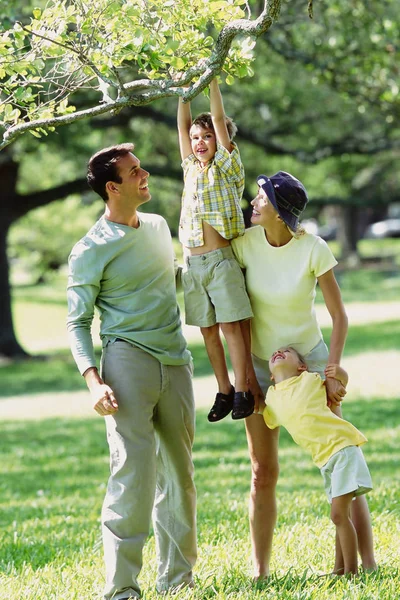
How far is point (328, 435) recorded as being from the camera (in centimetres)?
446

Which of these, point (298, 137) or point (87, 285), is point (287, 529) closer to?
point (87, 285)

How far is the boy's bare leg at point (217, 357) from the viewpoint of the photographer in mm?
4730

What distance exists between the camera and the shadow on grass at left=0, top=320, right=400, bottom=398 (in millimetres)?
18875

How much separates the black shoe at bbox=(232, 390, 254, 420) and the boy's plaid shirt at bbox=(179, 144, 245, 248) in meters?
0.73

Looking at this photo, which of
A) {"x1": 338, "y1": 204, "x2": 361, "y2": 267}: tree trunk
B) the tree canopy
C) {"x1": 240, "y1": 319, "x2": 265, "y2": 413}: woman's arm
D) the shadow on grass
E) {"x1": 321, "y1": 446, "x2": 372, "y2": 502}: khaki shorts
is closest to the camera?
the tree canopy

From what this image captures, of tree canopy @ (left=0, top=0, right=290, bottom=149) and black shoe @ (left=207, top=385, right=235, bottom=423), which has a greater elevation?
tree canopy @ (left=0, top=0, right=290, bottom=149)

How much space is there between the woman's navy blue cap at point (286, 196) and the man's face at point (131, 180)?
544mm

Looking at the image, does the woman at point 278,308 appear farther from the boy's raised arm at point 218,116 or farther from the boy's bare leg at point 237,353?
the boy's raised arm at point 218,116

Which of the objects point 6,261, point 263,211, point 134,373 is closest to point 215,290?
point 263,211

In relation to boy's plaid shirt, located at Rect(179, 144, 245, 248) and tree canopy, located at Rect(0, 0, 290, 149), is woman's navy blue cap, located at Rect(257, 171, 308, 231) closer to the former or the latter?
boy's plaid shirt, located at Rect(179, 144, 245, 248)

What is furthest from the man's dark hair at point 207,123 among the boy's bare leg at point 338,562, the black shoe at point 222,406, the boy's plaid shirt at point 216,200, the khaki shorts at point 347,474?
the boy's bare leg at point 338,562

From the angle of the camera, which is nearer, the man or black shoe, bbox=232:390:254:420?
the man

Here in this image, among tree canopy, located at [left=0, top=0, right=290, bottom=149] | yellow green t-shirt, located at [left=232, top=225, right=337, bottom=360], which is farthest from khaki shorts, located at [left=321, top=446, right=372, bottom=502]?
tree canopy, located at [left=0, top=0, right=290, bottom=149]

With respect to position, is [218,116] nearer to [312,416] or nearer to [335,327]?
[335,327]
